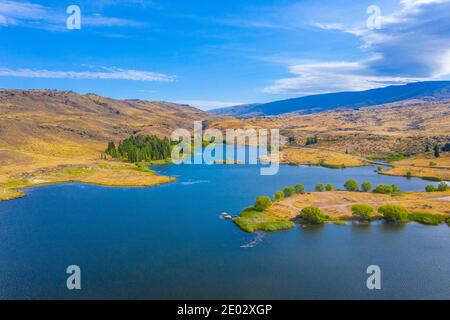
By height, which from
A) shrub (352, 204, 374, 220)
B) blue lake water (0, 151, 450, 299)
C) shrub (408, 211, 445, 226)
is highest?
shrub (352, 204, 374, 220)

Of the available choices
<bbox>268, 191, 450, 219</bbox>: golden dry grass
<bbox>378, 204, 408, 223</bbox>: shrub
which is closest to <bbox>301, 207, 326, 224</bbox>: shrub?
<bbox>268, 191, 450, 219</bbox>: golden dry grass

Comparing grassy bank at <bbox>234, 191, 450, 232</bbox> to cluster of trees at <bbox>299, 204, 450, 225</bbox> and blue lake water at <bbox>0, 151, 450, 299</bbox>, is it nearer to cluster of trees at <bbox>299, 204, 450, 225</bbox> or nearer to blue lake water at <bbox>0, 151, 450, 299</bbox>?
cluster of trees at <bbox>299, 204, 450, 225</bbox>

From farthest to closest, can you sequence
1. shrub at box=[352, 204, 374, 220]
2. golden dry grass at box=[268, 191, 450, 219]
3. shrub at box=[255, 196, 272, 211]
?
shrub at box=[255, 196, 272, 211] < golden dry grass at box=[268, 191, 450, 219] < shrub at box=[352, 204, 374, 220]

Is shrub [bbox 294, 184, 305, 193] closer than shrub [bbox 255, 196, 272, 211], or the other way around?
shrub [bbox 255, 196, 272, 211]

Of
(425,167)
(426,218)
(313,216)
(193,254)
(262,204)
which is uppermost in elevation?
(425,167)

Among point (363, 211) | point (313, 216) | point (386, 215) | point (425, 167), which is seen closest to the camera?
point (313, 216)

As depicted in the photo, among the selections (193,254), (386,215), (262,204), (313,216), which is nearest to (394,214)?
(386,215)

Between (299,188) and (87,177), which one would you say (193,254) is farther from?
(87,177)
